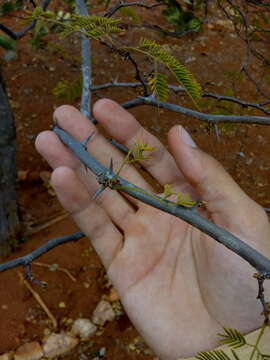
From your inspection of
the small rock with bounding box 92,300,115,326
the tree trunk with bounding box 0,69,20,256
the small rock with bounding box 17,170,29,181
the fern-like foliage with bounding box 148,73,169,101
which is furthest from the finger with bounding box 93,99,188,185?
the small rock with bounding box 17,170,29,181

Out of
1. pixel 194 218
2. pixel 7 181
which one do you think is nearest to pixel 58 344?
pixel 7 181

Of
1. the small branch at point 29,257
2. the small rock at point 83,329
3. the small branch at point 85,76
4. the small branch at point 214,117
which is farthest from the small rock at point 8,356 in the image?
the small branch at point 214,117

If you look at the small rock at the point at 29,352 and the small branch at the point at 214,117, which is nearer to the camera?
the small branch at the point at 214,117

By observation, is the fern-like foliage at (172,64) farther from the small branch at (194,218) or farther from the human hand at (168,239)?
the human hand at (168,239)

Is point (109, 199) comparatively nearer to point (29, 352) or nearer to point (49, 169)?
point (29, 352)

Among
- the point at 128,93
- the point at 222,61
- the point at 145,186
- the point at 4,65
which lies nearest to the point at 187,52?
the point at 222,61

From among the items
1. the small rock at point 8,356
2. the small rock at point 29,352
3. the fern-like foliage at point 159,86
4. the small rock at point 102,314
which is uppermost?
the fern-like foliage at point 159,86

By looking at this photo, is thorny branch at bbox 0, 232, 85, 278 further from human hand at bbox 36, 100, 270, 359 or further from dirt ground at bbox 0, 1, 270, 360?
dirt ground at bbox 0, 1, 270, 360

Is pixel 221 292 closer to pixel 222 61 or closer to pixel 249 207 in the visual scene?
pixel 249 207
